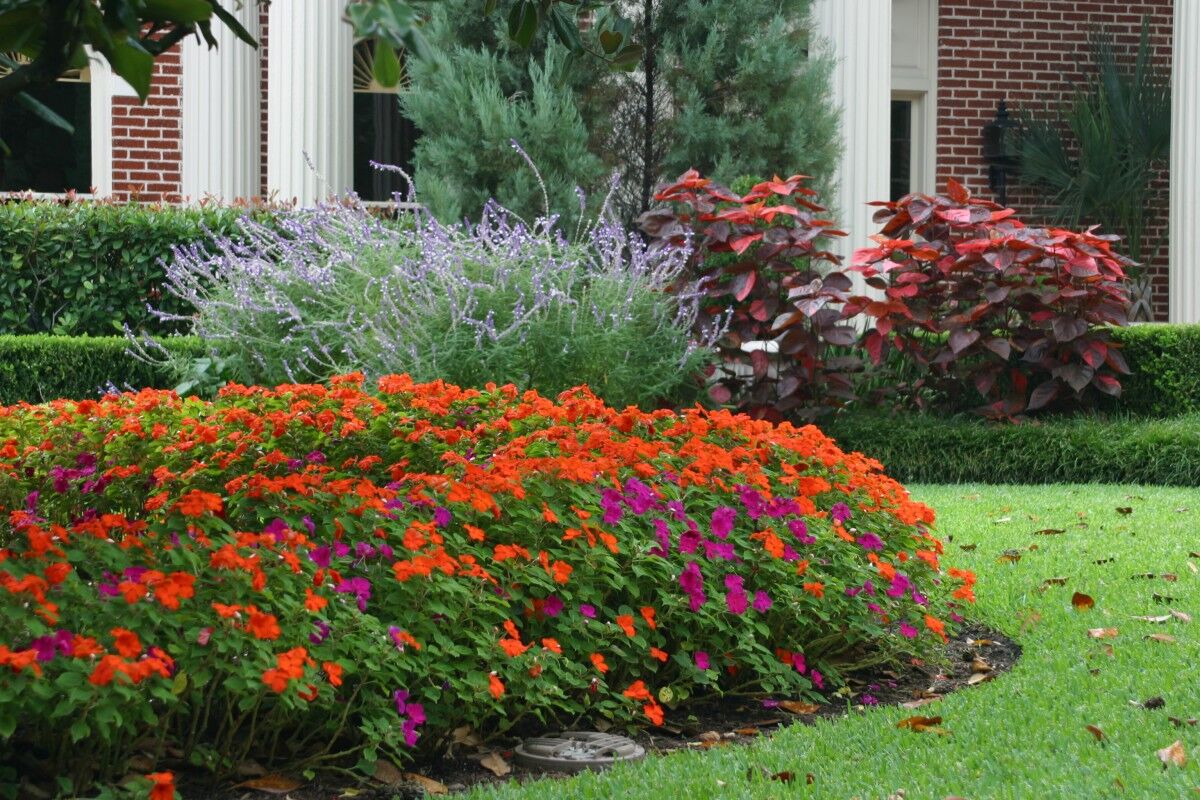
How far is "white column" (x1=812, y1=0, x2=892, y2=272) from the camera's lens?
9.73 metres

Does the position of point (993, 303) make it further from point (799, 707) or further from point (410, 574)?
point (410, 574)

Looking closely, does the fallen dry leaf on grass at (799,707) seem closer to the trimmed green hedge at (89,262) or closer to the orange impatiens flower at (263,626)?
the orange impatiens flower at (263,626)

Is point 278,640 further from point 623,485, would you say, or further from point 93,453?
point 93,453

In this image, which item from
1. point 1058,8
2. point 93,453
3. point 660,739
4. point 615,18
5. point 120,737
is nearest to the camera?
point 120,737

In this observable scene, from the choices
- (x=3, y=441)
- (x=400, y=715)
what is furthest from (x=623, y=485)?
(x=3, y=441)

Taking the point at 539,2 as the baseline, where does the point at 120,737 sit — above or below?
below

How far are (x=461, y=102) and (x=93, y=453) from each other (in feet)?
16.6

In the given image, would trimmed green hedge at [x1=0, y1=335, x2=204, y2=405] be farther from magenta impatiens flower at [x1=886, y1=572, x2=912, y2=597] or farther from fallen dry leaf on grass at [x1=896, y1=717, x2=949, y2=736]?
fallen dry leaf on grass at [x1=896, y1=717, x2=949, y2=736]

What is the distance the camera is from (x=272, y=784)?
296cm

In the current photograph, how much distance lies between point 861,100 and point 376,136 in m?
4.45

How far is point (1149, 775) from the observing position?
115 inches

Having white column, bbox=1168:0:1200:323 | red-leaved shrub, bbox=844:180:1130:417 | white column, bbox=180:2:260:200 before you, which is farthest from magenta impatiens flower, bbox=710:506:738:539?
white column, bbox=1168:0:1200:323

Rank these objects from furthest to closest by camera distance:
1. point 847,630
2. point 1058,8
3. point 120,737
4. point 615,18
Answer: point 1058,8
point 847,630
point 615,18
point 120,737

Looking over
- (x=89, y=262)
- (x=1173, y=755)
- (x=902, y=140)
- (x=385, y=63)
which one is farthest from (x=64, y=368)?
(x=902, y=140)
